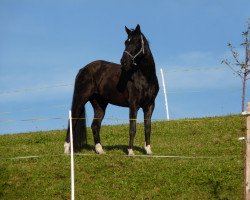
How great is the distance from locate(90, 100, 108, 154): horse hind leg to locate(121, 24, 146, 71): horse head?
6.74ft

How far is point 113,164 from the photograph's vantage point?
1781 centimetres

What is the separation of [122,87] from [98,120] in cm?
160

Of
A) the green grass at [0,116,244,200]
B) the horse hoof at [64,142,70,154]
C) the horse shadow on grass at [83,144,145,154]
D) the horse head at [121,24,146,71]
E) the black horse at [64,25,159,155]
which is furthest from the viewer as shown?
the horse shadow on grass at [83,144,145,154]

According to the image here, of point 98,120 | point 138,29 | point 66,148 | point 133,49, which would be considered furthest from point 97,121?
point 138,29

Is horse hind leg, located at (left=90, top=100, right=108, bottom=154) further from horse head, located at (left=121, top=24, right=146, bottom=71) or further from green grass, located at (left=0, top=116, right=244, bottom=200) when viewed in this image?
horse head, located at (left=121, top=24, right=146, bottom=71)

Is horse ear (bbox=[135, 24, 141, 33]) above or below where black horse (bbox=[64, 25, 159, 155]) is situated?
above

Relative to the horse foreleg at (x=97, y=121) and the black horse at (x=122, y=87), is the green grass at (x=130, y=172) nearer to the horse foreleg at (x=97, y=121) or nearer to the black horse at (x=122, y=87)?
the horse foreleg at (x=97, y=121)

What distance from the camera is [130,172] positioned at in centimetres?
1728

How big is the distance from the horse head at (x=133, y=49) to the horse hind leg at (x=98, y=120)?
205cm

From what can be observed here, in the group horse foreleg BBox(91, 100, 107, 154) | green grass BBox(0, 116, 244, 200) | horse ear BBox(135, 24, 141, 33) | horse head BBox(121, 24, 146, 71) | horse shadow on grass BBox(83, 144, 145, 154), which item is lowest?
green grass BBox(0, 116, 244, 200)

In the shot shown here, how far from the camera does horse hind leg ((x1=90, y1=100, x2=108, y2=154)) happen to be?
1894cm

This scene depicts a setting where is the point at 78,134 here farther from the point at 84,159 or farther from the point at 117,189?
the point at 117,189

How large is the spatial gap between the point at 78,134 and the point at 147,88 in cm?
302

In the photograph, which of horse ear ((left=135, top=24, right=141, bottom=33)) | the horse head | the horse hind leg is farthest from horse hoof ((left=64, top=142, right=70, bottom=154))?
horse ear ((left=135, top=24, right=141, bottom=33))
